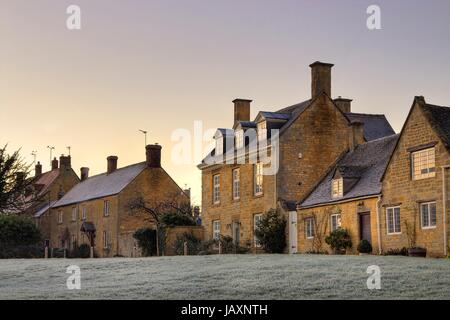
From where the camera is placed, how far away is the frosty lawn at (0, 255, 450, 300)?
2219 cm

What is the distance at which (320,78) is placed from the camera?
47.8 m

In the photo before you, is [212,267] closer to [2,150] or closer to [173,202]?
[2,150]

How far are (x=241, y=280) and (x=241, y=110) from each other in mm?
31806

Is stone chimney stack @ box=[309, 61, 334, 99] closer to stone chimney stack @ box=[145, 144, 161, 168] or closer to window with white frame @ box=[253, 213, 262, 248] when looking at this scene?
window with white frame @ box=[253, 213, 262, 248]

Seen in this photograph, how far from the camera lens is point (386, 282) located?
23.2m

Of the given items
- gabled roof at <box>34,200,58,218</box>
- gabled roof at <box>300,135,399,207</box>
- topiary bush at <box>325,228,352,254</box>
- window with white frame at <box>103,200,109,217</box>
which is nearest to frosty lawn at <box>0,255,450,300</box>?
topiary bush at <box>325,228,352,254</box>

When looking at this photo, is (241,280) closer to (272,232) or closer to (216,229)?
(272,232)

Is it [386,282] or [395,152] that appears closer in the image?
[386,282]

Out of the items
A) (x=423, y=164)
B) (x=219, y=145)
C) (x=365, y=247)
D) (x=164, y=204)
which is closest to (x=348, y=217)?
(x=365, y=247)

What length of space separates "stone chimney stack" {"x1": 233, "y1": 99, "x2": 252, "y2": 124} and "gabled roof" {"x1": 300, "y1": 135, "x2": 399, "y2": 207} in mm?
10851

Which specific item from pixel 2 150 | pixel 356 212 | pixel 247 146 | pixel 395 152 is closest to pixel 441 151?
pixel 395 152

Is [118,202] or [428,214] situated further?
[118,202]

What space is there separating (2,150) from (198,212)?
30111 millimetres

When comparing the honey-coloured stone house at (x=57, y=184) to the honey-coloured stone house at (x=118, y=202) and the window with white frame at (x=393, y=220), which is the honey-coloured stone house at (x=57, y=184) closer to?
the honey-coloured stone house at (x=118, y=202)
